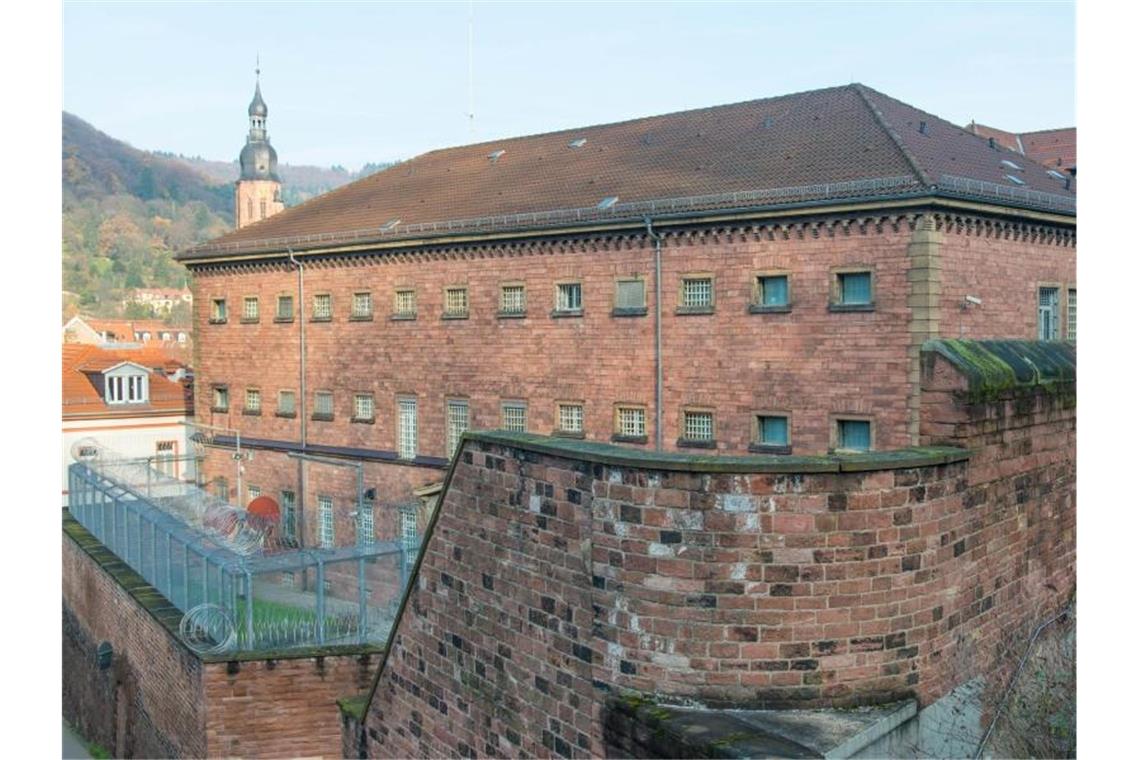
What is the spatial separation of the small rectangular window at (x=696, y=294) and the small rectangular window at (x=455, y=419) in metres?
8.02

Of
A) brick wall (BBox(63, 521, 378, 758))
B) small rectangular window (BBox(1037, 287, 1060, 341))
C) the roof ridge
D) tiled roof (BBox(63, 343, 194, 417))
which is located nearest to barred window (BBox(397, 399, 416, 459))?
brick wall (BBox(63, 521, 378, 758))

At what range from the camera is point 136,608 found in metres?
19.2

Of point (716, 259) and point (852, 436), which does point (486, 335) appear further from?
point (852, 436)

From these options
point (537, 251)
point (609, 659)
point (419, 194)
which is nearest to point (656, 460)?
point (609, 659)

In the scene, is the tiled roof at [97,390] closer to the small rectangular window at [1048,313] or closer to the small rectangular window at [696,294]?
the small rectangular window at [696,294]

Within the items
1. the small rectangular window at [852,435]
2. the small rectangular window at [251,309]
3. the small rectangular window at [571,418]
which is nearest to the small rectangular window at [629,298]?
the small rectangular window at [571,418]

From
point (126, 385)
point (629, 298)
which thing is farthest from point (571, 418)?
point (126, 385)

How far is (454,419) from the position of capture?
31609mm

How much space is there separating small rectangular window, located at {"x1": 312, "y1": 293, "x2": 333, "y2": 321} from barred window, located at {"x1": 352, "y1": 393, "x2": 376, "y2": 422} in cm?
283

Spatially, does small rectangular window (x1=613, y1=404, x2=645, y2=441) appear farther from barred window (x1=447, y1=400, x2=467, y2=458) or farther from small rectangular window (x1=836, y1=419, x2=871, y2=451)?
barred window (x1=447, y1=400, x2=467, y2=458)

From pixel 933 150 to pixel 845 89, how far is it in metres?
4.02

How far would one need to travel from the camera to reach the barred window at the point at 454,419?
3139cm

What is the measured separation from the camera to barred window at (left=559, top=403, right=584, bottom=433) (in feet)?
93.1

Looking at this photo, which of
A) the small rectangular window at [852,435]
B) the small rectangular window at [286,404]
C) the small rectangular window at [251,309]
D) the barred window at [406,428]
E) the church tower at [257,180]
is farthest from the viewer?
the church tower at [257,180]
